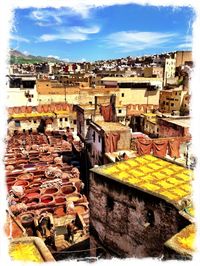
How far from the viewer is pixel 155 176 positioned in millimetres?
13898

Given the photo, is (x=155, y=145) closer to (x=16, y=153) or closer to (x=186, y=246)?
(x=186, y=246)

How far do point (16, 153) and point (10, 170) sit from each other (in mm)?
5950

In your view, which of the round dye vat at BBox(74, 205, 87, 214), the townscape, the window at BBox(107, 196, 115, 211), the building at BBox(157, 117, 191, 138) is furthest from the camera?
the building at BBox(157, 117, 191, 138)

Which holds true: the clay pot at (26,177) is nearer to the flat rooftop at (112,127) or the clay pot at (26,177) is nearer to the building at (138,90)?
the flat rooftop at (112,127)

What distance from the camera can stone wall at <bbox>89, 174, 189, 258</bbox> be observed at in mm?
11547

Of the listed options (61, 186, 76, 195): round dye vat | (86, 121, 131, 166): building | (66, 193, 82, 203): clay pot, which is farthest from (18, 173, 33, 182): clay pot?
(86, 121, 131, 166): building

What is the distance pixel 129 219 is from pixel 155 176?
2235mm

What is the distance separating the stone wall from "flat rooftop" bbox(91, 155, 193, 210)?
29 centimetres

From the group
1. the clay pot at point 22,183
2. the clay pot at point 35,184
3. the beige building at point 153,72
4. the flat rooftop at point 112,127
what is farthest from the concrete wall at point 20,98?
the flat rooftop at point 112,127

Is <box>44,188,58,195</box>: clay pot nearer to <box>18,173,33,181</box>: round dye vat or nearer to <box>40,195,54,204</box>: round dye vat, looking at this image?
<box>40,195,54,204</box>: round dye vat

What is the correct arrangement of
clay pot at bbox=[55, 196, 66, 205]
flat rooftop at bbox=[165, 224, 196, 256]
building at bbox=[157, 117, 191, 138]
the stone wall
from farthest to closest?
building at bbox=[157, 117, 191, 138] → clay pot at bbox=[55, 196, 66, 205] → the stone wall → flat rooftop at bbox=[165, 224, 196, 256]

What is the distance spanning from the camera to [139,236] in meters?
12.7

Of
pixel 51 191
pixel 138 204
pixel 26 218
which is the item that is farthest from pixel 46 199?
pixel 138 204

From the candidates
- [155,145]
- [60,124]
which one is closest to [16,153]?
[60,124]
